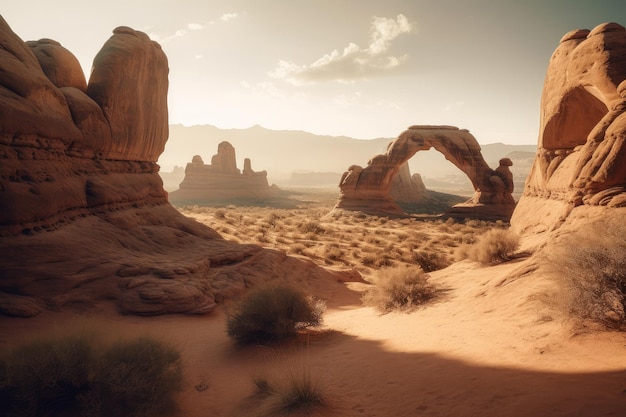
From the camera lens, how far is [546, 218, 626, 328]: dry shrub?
11.0ft

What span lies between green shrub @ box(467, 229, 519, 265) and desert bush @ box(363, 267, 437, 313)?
174 cm

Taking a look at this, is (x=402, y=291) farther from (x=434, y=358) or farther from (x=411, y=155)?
(x=411, y=155)

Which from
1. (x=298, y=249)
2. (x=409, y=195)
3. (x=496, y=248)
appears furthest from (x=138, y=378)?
(x=409, y=195)

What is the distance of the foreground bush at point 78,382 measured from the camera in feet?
9.11

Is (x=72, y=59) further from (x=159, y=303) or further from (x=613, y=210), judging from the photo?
(x=613, y=210)

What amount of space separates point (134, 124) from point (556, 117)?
12795 millimetres

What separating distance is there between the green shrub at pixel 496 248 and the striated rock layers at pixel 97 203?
4.79 meters

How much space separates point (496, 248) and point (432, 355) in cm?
481

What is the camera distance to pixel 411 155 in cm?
3016

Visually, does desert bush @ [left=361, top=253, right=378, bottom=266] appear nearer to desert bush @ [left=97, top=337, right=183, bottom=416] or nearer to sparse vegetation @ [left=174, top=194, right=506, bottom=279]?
sparse vegetation @ [left=174, top=194, right=506, bottom=279]

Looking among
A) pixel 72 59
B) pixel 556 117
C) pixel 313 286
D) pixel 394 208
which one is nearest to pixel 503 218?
pixel 394 208

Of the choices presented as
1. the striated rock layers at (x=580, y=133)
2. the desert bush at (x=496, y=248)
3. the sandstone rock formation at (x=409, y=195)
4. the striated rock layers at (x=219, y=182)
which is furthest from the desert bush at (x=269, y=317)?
the striated rock layers at (x=219, y=182)

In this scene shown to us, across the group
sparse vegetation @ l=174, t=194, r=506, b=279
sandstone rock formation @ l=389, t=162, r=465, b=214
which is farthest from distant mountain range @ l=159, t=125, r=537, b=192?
sparse vegetation @ l=174, t=194, r=506, b=279

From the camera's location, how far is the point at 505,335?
409 cm
